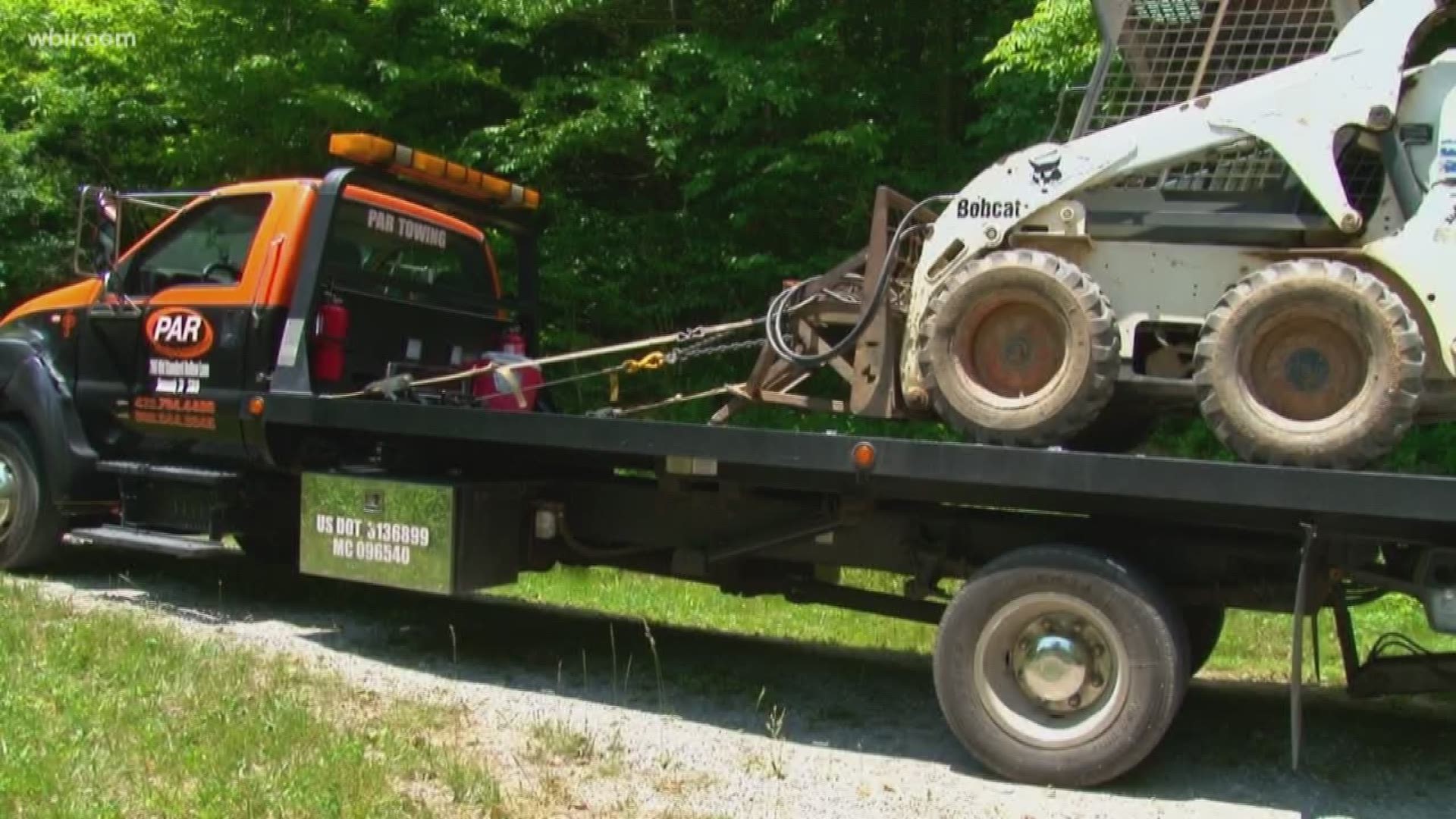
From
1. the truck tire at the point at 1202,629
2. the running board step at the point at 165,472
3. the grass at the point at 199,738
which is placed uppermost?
the running board step at the point at 165,472

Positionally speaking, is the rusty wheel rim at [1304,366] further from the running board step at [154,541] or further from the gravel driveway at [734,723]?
the running board step at [154,541]

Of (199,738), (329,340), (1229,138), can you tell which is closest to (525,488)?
(329,340)

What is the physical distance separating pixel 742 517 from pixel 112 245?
12.7 feet

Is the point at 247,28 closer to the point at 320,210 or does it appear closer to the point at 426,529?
the point at 320,210

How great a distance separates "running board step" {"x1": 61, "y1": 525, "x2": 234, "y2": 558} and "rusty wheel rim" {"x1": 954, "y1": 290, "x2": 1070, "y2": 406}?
4065 mm

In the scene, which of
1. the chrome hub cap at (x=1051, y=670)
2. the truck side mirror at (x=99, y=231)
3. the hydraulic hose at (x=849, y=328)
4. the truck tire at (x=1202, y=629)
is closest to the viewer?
the chrome hub cap at (x=1051, y=670)

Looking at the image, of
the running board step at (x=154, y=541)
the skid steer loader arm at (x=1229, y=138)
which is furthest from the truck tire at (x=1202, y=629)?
the running board step at (x=154, y=541)

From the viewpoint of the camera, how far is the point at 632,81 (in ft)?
42.5

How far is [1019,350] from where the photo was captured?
4855mm

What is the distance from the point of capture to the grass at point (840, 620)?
7.11 meters

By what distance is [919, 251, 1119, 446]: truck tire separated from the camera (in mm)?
4648

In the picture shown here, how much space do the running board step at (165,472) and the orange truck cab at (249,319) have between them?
0.11 feet

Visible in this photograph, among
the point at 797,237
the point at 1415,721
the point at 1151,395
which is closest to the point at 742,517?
the point at 1151,395

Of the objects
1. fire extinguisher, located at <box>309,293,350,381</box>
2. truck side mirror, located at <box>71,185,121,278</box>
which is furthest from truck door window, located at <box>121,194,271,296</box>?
fire extinguisher, located at <box>309,293,350,381</box>
